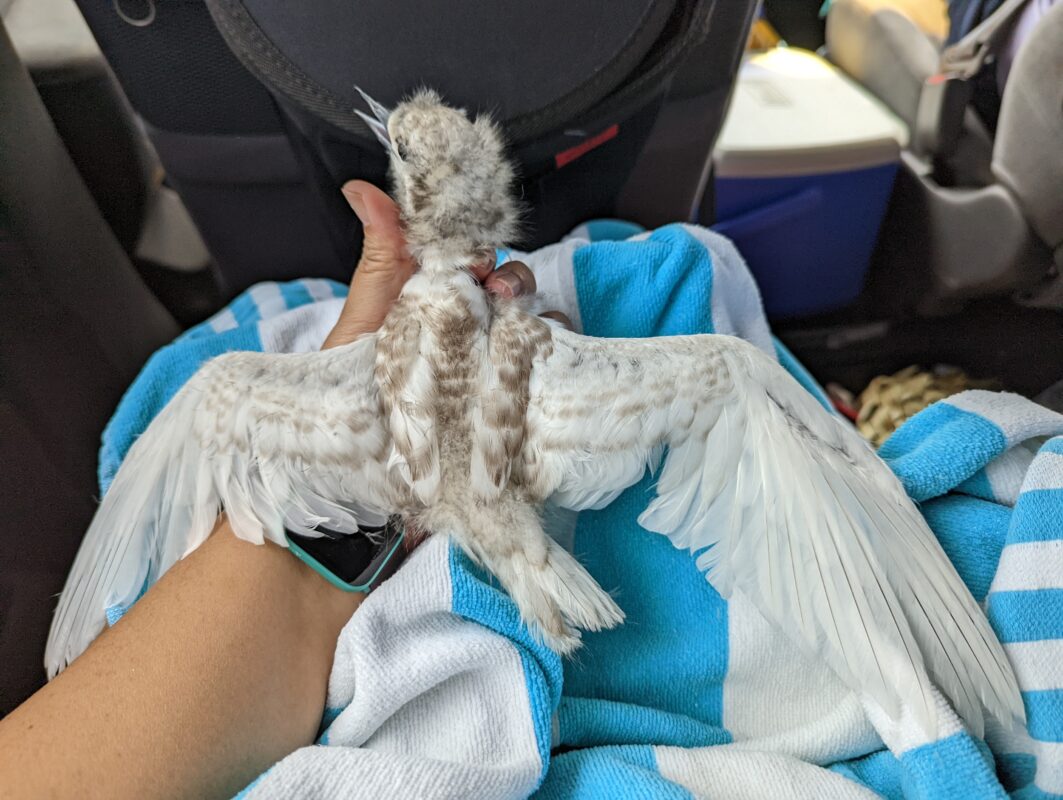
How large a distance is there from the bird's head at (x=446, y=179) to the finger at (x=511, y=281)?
0.03 metres

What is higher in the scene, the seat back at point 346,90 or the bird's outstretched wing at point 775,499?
the seat back at point 346,90

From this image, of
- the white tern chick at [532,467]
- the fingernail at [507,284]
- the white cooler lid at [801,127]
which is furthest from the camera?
the white cooler lid at [801,127]

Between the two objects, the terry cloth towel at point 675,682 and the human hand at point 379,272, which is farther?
the human hand at point 379,272

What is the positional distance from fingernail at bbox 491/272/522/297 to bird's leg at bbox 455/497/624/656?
26 cm

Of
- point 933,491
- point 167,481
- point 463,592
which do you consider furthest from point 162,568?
point 933,491

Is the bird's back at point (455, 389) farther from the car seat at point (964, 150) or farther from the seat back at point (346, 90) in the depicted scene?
the car seat at point (964, 150)

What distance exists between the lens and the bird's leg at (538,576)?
2.40 ft

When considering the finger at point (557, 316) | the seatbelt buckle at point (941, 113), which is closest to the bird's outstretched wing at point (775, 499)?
the finger at point (557, 316)

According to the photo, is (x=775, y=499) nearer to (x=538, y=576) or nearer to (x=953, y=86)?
(x=538, y=576)

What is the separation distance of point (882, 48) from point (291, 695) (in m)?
1.39

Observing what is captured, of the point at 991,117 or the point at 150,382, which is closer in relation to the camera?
the point at 150,382

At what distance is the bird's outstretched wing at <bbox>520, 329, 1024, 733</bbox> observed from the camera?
2.28 feet

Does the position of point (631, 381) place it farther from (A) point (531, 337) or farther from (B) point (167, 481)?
(B) point (167, 481)

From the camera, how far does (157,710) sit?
0.66 m
